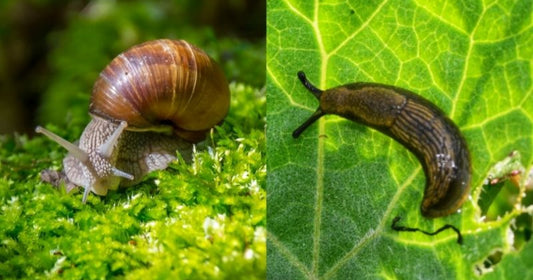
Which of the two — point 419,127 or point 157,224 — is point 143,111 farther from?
point 419,127

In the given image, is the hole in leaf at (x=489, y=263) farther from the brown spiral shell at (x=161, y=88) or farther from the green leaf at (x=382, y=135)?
the brown spiral shell at (x=161, y=88)

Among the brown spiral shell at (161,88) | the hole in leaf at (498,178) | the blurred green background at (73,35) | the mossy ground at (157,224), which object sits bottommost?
the blurred green background at (73,35)

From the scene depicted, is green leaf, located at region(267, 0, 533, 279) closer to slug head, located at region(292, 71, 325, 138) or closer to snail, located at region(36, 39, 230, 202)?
slug head, located at region(292, 71, 325, 138)

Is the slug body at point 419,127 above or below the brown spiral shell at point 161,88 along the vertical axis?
above

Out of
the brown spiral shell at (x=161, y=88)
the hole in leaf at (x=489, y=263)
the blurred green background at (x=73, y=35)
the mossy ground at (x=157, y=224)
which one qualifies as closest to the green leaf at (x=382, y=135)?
the hole in leaf at (x=489, y=263)

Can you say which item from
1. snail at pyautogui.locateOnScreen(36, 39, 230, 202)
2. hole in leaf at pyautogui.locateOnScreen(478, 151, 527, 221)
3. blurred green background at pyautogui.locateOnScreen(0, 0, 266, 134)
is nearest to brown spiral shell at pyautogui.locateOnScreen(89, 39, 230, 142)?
snail at pyautogui.locateOnScreen(36, 39, 230, 202)

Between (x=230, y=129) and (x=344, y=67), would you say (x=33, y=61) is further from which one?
(x=344, y=67)

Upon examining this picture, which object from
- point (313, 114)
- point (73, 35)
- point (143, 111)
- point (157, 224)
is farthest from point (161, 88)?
point (73, 35)
